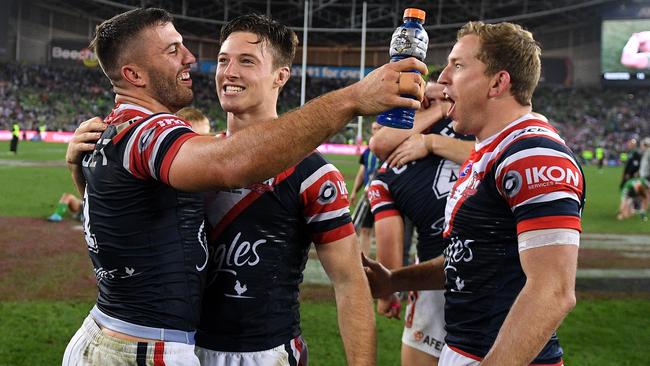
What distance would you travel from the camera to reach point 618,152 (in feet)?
166

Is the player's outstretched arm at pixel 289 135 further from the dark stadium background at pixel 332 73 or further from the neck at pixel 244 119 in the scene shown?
the dark stadium background at pixel 332 73

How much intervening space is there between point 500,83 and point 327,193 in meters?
0.86

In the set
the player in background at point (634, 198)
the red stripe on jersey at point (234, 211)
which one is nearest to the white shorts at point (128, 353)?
the red stripe on jersey at point (234, 211)

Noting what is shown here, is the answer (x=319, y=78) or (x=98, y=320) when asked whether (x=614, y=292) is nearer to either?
(x=98, y=320)

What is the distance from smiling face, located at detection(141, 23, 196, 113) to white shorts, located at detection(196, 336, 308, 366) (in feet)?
3.59

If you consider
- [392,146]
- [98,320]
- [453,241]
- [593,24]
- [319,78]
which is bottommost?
[98,320]

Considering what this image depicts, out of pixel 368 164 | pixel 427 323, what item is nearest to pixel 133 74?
pixel 427 323

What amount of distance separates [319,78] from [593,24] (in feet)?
80.7

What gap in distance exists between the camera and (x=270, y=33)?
3.01 metres

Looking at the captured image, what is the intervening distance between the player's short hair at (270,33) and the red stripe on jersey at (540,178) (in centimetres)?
128

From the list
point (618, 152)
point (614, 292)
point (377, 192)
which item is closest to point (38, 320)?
point (377, 192)

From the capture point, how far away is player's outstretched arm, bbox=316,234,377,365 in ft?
9.18

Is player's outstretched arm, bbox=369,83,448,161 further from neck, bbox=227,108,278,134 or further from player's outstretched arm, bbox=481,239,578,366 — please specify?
player's outstretched arm, bbox=481,239,578,366

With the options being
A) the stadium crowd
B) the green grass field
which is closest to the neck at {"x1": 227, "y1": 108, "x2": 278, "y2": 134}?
the green grass field
